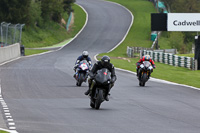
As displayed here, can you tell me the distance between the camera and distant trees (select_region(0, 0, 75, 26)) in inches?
2488

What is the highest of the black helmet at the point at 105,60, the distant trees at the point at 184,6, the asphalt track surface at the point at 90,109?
the distant trees at the point at 184,6

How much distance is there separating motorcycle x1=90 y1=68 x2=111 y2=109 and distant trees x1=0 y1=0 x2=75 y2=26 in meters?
49.5

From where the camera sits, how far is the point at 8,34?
4494 centimetres

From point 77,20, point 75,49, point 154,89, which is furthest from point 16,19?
point 154,89

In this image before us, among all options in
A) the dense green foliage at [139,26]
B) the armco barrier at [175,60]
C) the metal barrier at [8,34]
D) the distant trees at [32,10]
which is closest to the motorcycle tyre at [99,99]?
the armco barrier at [175,60]

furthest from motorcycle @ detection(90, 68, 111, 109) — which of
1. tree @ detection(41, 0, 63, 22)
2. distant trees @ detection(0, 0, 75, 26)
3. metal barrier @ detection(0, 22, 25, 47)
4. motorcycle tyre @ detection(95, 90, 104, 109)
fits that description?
tree @ detection(41, 0, 63, 22)

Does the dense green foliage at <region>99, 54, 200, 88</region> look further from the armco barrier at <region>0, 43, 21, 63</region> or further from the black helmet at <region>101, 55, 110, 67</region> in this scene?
the black helmet at <region>101, 55, 110, 67</region>

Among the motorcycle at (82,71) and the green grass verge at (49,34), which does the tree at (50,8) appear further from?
the motorcycle at (82,71)

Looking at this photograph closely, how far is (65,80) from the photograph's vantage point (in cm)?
2475

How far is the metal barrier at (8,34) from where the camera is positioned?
42.8m

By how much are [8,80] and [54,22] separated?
56.5m

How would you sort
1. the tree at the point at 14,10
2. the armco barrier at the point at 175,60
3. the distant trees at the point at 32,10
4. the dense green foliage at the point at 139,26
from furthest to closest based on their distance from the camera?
the dense green foliage at the point at 139,26 < the distant trees at the point at 32,10 < the tree at the point at 14,10 < the armco barrier at the point at 175,60

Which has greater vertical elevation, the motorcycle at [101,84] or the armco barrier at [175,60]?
the motorcycle at [101,84]

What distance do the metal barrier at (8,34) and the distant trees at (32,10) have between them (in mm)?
14282
